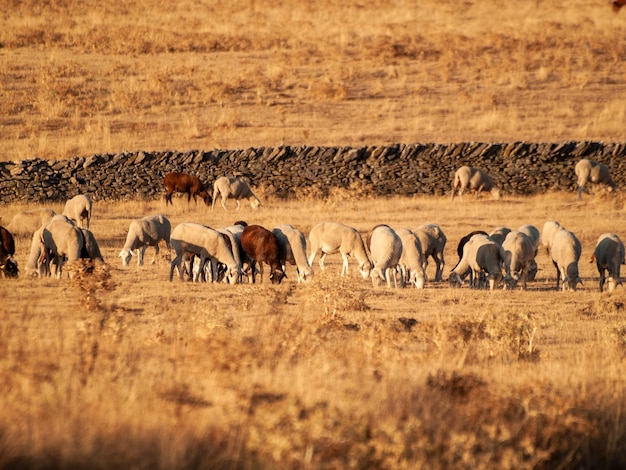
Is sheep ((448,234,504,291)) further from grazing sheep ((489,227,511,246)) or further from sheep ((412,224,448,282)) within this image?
grazing sheep ((489,227,511,246))

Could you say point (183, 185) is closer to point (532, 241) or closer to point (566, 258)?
point (532, 241)

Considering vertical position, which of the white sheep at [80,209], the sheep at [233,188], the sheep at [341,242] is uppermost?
the sheep at [233,188]

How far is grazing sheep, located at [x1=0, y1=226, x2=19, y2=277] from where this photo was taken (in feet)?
52.7

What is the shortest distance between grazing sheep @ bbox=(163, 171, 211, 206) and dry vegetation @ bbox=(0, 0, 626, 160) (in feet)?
19.6

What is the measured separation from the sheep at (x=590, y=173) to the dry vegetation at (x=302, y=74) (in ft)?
23.6

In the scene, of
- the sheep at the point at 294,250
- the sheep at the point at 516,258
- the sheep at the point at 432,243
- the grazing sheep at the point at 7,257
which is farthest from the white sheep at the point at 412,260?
the grazing sheep at the point at 7,257

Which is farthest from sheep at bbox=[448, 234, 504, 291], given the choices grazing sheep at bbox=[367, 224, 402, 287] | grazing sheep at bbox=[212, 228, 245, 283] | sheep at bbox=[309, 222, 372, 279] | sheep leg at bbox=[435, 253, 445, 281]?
grazing sheep at bbox=[212, 228, 245, 283]

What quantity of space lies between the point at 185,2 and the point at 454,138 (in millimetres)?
32406

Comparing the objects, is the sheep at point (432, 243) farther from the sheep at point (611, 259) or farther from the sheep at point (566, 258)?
the sheep at point (611, 259)

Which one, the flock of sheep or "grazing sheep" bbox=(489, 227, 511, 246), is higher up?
→ "grazing sheep" bbox=(489, 227, 511, 246)

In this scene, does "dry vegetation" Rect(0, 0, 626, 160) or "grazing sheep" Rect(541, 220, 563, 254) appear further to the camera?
"dry vegetation" Rect(0, 0, 626, 160)

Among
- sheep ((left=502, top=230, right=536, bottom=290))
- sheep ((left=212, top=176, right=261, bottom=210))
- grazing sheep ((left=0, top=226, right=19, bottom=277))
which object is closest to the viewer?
grazing sheep ((left=0, top=226, right=19, bottom=277))

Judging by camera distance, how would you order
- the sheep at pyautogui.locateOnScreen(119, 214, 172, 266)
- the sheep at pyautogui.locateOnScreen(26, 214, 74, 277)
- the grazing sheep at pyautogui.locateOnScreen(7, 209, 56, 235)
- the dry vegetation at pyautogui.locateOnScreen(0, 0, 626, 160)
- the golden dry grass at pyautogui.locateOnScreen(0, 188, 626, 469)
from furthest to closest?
1. the dry vegetation at pyautogui.locateOnScreen(0, 0, 626, 160)
2. the grazing sheep at pyautogui.locateOnScreen(7, 209, 56, 235)
3. the sheep at pyautogui.locateOnScreen(119, 214, 172, 266)
4. the sheep at pyautogui.locateOnScreen(26, 214, 74, 277)
5. the golden dry grass at pyautogui.locateOnScreen(0, 188, 626, 469)

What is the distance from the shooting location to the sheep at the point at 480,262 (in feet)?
58.4
